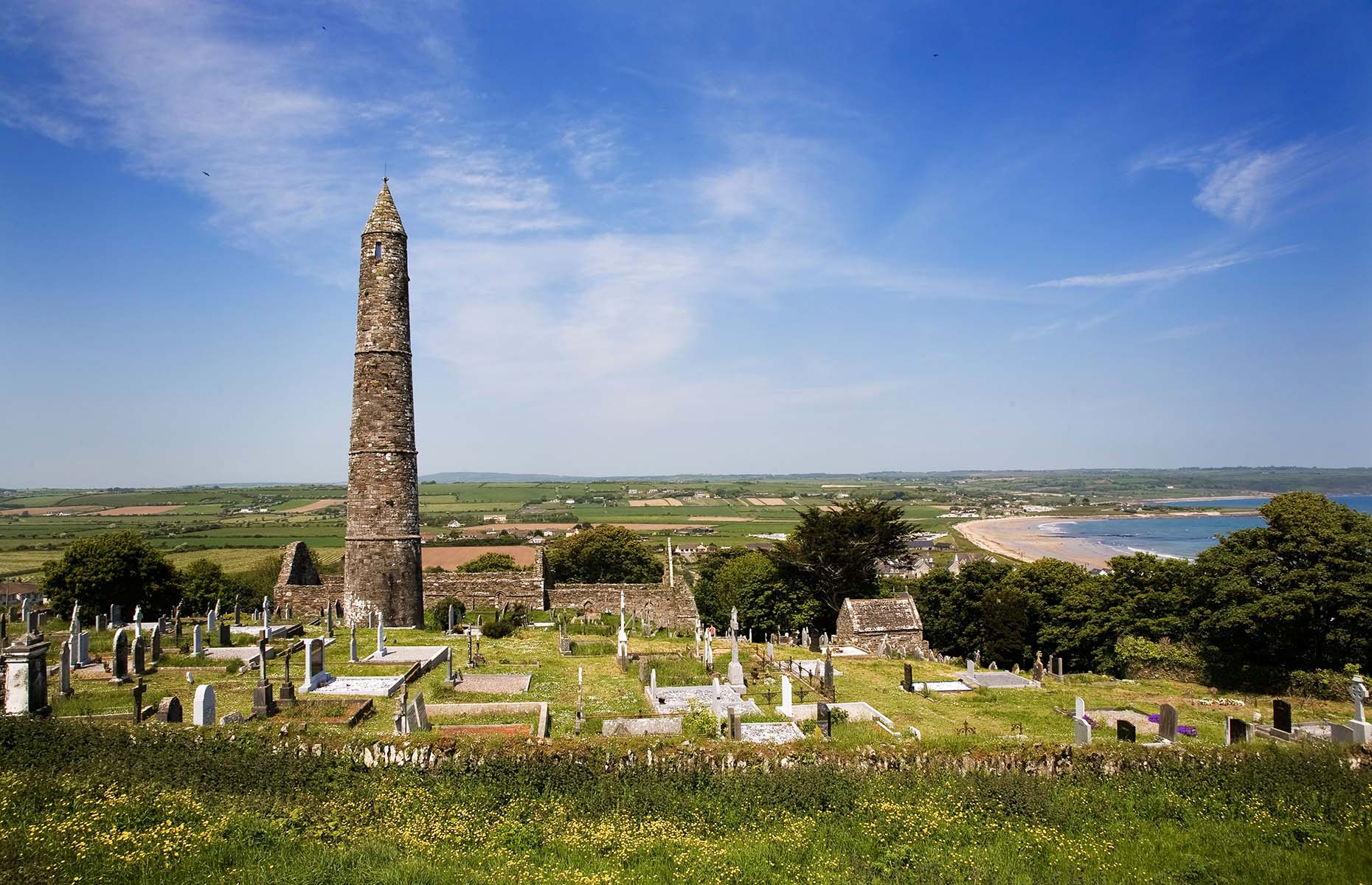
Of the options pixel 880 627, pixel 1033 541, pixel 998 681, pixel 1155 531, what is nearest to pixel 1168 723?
pixel 998 681

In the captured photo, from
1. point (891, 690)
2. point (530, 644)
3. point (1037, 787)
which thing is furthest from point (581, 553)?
point (1037, 787)

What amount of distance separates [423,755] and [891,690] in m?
13.6

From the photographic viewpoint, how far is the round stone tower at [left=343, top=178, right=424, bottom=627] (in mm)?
22984

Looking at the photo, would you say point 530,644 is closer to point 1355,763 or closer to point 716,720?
point 716,720

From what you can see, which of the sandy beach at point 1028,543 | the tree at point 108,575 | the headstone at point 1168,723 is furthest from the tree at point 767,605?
the sandy beach at point 1028,543

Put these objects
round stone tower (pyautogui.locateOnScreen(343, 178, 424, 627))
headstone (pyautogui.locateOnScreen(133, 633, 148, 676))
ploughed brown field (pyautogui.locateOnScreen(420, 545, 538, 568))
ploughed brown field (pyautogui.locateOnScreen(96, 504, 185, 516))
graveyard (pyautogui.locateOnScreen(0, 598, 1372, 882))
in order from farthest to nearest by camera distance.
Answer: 1. ploughed brown field (pyautogui.locateOnScreen(96, 504, 185, 516))
2. ploughed brown field (pyautogui.locateOnScreen(420, 545, 538, 568))
3. round stone tower (pyautogui.locateOnScreen(343, 178, 424, 627))
4. headstone (pyautogui.locateOnScreen(133, 633, 148, 676))
5. graveyard (pyautogui.locateOnScreen(0, 598, 1372, 882))

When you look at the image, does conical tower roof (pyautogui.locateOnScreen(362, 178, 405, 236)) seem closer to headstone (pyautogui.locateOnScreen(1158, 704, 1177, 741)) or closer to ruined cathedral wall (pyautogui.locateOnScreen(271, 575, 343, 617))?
ruined cathedral wall (pyautogui.locateOnScreen(271, 575, 343, 617))

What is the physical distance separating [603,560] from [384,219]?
37262 millimetres

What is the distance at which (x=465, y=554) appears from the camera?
69625 millimetres

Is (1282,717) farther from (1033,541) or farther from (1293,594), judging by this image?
(1033,541)

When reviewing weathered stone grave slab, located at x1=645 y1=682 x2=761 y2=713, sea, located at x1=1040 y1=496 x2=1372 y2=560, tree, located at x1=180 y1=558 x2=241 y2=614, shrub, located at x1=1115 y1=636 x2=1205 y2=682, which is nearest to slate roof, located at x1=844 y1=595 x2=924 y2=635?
shrub, located at x1=1115 y1=636 x2=1205 y2=682

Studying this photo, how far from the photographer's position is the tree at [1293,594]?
21.6 metres

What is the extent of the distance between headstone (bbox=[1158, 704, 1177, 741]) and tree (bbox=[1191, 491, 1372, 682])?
1075 cm

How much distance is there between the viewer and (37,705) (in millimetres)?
12141
